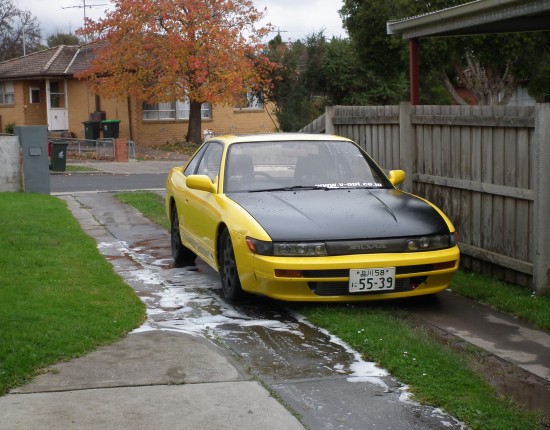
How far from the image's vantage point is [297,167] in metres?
8.96

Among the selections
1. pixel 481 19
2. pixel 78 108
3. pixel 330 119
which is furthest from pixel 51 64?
pixel 481 19

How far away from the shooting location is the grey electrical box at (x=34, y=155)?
1833 centimetres

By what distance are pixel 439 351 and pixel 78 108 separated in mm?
38437

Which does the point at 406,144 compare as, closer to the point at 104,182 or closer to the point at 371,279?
the point at 371,279

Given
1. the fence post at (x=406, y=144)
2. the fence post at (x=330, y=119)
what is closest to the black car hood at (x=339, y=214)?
the fence post at (x=406, y=144)

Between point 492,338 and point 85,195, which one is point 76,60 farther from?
point 492,338

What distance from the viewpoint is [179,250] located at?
10.3 m

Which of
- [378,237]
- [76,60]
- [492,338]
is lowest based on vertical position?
[492,338]

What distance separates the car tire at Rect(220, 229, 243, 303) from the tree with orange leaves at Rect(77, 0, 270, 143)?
85.1 feet

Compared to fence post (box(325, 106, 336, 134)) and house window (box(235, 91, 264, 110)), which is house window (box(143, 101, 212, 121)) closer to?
house window (box(235, 91, 264, 110))

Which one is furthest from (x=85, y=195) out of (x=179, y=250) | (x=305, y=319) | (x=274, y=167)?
(x=305, y=319)

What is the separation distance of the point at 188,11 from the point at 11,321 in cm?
2847

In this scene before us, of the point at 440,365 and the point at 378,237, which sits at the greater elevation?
the point at 378,237

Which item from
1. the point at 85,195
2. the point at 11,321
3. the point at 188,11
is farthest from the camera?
the point at 188,11
